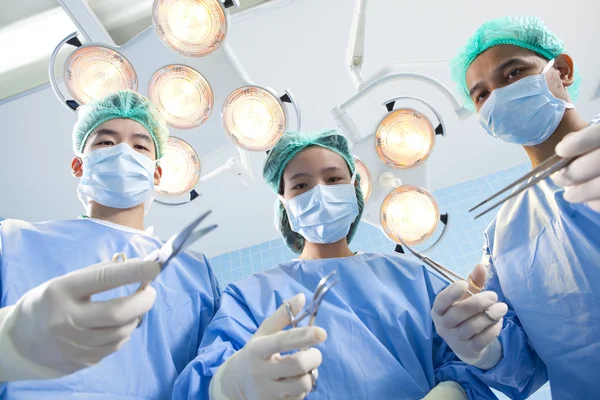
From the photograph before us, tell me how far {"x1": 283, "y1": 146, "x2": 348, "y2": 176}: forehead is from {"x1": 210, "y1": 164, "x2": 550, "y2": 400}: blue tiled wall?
166 cm

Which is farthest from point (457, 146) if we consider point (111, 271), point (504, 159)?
point (111, 271)

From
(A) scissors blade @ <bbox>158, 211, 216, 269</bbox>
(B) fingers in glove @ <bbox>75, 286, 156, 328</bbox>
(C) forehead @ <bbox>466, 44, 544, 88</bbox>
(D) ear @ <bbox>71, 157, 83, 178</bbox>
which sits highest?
(D) ear @ <bbox>71, 157, 83, 178</bbox>

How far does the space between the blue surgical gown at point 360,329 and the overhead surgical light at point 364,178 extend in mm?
388

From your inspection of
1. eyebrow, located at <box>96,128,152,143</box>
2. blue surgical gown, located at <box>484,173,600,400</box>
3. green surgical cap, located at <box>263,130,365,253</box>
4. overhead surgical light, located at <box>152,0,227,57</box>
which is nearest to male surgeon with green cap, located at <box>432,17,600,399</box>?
blue surgical gown, located at <box>484,173,600,400</box>

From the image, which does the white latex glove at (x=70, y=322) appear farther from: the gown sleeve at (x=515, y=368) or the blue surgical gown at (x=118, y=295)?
the gown sleeve at (x=515, y=368)

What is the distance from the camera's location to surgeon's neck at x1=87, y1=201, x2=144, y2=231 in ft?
5.21

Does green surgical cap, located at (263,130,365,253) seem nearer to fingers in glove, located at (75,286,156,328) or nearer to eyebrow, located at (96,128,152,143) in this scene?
eyebrow, located at (96,128,152,143)

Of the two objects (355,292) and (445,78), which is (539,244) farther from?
(445,78)

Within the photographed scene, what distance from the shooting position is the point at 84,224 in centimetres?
150

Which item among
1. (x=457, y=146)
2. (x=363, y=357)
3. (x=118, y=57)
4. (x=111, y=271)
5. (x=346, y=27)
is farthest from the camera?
(x=457, y=146)

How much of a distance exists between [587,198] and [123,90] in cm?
152

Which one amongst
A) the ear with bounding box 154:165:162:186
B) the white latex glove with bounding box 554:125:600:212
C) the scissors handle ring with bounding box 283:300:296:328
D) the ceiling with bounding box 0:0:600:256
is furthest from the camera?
the ceiling with bounding box 0:0:600:256

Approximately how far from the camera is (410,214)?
183cm

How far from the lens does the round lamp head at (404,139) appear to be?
1719 millimetres
